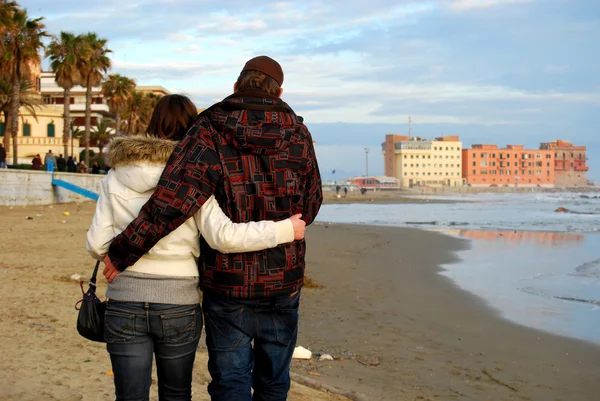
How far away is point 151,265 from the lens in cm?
271

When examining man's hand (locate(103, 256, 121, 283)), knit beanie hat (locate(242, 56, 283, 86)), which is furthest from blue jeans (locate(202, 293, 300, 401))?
knit beanie hat (locate(242, 56, 283, 86))

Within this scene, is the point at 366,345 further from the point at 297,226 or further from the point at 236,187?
the point at 236,187

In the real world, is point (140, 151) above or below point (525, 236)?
above

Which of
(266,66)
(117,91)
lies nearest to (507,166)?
(117,91)

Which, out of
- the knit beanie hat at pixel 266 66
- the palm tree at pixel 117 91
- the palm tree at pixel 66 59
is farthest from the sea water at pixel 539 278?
the palm tree at pixel 117 91

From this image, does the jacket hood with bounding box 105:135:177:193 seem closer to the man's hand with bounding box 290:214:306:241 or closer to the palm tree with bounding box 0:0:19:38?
the man's hand with bounding box 290:214:306:241

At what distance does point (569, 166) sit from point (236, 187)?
621ft

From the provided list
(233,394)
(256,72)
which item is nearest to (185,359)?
(233,394)

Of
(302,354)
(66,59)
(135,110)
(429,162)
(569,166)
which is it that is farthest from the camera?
(569,166)

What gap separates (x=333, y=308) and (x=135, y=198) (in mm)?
6082

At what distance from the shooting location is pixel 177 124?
287 cm

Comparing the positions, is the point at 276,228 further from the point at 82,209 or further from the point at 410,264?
the point at 82,209

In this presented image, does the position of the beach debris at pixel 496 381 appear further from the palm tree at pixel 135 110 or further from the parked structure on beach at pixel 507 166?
the parked structure on beach at pixel 507 166

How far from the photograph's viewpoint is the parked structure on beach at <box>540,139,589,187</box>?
177m
